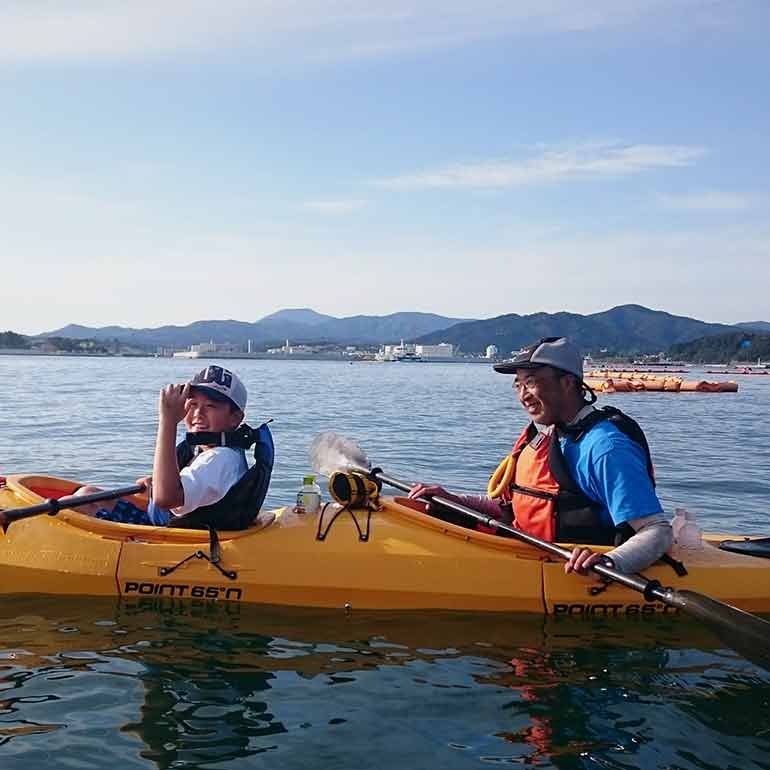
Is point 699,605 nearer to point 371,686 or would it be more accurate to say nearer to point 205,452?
point 371,686

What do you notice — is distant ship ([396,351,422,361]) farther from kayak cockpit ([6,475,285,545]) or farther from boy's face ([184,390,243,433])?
boy's face ([184,390,243,433])

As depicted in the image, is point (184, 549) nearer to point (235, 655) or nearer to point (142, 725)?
point (235, 655)

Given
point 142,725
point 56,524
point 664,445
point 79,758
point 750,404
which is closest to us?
point 79,758

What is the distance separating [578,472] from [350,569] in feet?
5.26

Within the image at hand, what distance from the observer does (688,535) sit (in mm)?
6191

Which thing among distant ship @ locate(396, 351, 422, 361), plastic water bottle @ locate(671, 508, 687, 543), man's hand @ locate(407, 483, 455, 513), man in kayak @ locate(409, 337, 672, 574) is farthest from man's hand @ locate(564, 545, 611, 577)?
distant ship @ locate(396, 351, 422, 361)

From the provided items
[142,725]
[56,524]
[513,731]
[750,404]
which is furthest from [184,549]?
[750,404]

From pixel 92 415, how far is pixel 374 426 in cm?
759

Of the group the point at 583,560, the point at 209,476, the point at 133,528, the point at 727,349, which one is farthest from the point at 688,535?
the point at 727,349

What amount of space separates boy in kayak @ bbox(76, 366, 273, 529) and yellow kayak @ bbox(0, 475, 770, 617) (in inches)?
9.9

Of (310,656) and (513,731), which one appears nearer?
(513,731)

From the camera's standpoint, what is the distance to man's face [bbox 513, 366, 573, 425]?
18.2 feet

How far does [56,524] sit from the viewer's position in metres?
6.10

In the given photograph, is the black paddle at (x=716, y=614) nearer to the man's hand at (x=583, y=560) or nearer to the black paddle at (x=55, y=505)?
the man's hand at (x=583, y=560)
